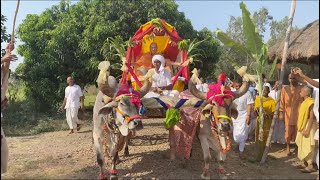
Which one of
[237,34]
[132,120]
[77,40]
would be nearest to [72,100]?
[77,40]

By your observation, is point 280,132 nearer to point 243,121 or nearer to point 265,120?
point 265,120

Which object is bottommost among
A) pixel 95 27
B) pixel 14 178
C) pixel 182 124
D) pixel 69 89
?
pixel 14 178

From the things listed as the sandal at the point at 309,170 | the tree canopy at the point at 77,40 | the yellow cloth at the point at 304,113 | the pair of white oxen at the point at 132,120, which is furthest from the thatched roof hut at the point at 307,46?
the tree canopy at the point at 77,40

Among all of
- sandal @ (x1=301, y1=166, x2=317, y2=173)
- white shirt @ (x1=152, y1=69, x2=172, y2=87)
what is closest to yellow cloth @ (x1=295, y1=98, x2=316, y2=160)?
sandal @ (x1=301, y1=166, x2=317, y2=173)

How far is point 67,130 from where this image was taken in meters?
12.2

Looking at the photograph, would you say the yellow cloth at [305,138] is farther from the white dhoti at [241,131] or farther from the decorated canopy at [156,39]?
the decorated canopy at [156,39]


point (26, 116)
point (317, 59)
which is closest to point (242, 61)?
point (26, 116)

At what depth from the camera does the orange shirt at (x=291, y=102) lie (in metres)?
7.49

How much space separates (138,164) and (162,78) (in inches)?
69.0

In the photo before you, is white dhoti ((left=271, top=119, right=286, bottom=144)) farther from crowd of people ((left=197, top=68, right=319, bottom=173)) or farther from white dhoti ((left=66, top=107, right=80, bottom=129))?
white dhoti ((left=66, top=107, right=80, bottom=129))

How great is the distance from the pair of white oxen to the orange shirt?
244 centimetres

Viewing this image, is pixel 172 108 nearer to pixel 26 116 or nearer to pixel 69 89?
pixel 69 89

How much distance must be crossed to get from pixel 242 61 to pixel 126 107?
84.3 feet

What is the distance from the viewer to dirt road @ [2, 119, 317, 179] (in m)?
6.22
